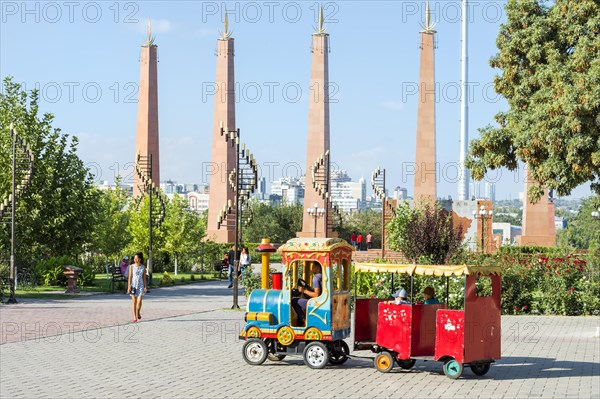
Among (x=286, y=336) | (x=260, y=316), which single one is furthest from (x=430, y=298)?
(x=260, y=316)

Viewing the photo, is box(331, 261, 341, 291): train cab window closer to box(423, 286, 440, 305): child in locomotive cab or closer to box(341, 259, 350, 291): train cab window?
box(341, 259, 350, 291): train cab window

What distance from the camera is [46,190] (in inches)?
1425

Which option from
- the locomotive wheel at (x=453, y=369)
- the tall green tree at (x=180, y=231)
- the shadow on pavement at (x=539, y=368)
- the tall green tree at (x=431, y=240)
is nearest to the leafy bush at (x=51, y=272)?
the tall green tree at (x=180, y=231)

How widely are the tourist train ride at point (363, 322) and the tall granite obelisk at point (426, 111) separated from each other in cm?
4112

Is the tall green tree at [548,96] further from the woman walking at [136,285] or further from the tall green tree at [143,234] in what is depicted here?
the tall green tree at [143,234]

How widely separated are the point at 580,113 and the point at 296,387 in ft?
31.9

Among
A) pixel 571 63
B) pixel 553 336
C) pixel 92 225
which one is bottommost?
pixel 553 336

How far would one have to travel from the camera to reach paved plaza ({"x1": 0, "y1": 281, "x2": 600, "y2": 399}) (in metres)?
13.5

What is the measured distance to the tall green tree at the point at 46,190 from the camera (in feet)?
118

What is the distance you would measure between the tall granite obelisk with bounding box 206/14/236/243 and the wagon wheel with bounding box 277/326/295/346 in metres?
43.4

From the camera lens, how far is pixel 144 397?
12844 mm

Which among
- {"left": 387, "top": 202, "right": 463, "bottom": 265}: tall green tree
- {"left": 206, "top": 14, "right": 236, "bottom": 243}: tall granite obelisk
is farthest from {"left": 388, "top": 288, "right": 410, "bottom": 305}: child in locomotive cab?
{"left": 206, "top": 14, "right": 236, "bottom": 243}: tall granite obelisk

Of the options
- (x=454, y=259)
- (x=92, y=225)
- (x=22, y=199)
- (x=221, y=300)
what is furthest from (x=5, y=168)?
(x=454, y=259)

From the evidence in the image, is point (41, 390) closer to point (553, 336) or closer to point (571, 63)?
point (553, 336)
